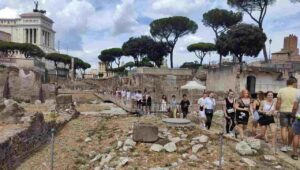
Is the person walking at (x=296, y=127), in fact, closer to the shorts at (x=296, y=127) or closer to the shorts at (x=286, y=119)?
the shorts at (x=296, y=127)

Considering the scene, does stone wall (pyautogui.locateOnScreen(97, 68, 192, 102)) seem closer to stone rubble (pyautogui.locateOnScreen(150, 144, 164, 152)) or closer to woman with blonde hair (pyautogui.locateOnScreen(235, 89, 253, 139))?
woman with blonde hair (pyautogui.locateOnScreen(235, 89, 253, 139))

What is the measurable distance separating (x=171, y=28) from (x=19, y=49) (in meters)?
28.2

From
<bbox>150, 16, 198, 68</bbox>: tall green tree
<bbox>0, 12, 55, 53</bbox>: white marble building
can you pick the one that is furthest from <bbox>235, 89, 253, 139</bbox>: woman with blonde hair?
<bbox>0, 12, 55, 53</bbox>: white marble building

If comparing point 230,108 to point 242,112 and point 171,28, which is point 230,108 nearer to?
point 242,112

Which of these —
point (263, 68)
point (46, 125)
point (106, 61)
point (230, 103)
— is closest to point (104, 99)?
point (263, 68)

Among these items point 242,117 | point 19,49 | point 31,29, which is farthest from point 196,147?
point 31,29

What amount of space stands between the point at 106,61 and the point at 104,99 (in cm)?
4890

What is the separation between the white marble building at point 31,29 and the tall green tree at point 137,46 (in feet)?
106

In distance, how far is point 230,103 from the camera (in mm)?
12453

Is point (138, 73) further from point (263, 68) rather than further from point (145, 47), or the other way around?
point (263, 68)

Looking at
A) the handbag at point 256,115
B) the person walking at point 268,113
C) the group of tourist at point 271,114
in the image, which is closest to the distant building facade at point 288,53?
the group of tourist at point 271,114

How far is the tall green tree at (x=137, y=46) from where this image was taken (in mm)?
64812

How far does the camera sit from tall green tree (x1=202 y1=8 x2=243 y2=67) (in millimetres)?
56156

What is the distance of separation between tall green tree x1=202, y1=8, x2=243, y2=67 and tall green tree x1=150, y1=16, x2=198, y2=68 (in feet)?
14.9
